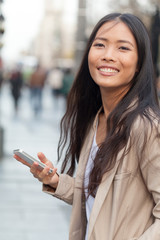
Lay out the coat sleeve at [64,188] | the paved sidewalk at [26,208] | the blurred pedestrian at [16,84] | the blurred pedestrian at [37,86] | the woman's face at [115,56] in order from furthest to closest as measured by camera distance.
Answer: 1. the blurred pedestrian at [16,84]
2. the blurred pedestrian at [37,86]
3. the paved sidewalk at [26,208]
4. the coat sleeve at [64,188]
5. the woman's face at [115,56]

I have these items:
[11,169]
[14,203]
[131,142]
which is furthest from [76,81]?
[11,169]

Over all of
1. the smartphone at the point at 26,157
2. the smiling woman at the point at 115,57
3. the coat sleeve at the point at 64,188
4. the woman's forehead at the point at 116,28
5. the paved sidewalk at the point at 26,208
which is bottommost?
the paved sidewalk at the point at 26,208

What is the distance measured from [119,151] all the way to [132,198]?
18 centimetres

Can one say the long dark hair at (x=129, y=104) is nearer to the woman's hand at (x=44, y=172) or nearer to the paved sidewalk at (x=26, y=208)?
the woman's hand at (x=44, y=172)

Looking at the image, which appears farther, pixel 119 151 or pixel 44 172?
pixel 44 172

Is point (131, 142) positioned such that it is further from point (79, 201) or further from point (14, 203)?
point (14, 203)

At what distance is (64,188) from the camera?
2.63 m

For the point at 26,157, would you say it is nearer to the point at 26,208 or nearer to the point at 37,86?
the point at 26,208

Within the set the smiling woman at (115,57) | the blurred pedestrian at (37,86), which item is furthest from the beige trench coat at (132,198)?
the blurred pedestrian at (37,86)

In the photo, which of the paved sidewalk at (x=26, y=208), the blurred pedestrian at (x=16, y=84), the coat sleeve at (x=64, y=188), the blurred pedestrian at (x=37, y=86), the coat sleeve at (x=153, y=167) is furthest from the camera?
the blurred pedestrian at (x=16, y=84)

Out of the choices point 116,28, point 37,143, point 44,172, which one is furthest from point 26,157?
point 37,143

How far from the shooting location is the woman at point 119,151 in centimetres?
221

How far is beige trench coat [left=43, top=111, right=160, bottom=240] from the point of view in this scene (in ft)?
7.16

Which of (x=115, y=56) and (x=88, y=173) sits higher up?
(x=115, y=56)
